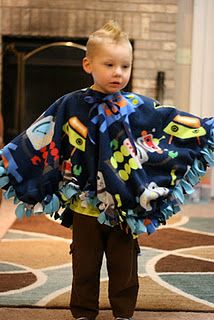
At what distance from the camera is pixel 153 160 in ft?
4.91

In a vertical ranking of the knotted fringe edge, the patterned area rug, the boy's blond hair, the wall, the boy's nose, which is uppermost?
the wall

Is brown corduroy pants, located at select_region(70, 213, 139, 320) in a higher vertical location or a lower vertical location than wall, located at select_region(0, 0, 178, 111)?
lower

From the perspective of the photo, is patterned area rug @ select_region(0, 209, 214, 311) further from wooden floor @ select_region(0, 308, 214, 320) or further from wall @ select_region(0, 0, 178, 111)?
wall @ select_region(0, 0, 178, 111)

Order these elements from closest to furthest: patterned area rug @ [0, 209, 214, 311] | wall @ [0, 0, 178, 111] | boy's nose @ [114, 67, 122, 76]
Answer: boy's nose @ [114, 67, 122, 76]
patterned area rug @ [0, 209, 214, 311]
wall @ [0, 0, 178, 111]

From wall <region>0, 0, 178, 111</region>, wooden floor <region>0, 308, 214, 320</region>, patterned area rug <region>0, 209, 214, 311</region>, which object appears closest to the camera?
wooden floor <region>0, 308, 214, 320</region>

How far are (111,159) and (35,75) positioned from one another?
2.68 metres

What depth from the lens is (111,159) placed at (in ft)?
4.76

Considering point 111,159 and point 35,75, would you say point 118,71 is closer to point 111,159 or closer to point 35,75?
point 111,159

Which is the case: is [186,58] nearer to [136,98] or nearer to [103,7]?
[103,7]

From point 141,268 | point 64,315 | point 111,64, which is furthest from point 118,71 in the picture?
point 141,268

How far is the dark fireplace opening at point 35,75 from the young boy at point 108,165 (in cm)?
249

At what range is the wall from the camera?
12.8 feet

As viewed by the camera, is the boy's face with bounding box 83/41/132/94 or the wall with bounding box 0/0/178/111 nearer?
the boy's face with bounding box 83/41/132/94

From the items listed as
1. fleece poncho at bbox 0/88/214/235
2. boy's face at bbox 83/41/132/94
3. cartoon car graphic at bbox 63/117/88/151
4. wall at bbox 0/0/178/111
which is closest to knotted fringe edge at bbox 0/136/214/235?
fleece poncho at bbox 0/88/214/235
